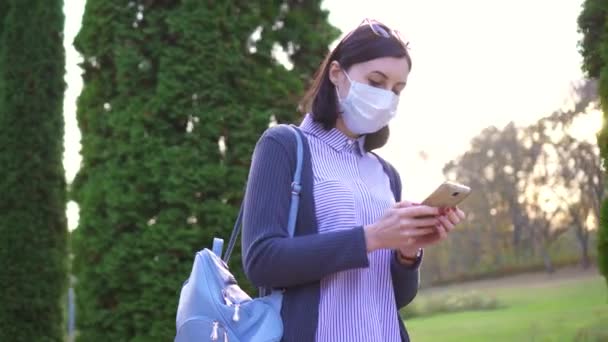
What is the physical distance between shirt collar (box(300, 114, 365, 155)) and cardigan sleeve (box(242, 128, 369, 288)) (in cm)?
15

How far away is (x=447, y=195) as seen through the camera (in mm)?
1654

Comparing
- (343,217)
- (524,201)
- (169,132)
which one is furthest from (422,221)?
(524,201)

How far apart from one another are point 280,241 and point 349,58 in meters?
0.48

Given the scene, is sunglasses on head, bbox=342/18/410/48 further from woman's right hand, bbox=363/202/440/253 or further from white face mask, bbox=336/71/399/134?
woman's right hand, bbox=363/202/440/253

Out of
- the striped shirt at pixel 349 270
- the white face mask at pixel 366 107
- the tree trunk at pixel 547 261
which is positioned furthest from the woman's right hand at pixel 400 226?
the tree trunk at pixel 547 261

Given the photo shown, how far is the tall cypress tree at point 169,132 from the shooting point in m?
6.10

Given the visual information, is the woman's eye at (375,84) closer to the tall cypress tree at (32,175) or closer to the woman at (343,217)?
the woman at (343,217)

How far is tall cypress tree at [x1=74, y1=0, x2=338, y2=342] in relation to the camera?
20.0ft

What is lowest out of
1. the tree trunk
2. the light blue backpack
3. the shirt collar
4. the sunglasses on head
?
the tree trunk

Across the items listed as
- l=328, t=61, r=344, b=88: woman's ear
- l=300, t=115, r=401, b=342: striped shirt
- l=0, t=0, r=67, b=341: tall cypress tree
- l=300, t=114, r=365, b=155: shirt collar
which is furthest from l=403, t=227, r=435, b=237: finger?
l=0, t=0, r=67, b=341: tall cypress tree

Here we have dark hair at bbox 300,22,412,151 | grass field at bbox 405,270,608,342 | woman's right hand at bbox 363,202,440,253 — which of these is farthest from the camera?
grass field at bbox 405,270,608,342

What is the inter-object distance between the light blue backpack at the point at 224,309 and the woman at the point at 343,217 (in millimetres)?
25

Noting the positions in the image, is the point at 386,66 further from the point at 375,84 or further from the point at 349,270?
the point at 349,270

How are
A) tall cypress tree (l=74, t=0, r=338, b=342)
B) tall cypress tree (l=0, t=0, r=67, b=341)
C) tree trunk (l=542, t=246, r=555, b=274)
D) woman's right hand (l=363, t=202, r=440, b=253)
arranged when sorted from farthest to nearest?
1. tree trunk (l=542, t=246, r=555, b=274)
2. tall cypress tree (l=0, t=0, r=67, b=341)
3. tall cypress tree (l=74, t=0, r=338, b=342)
4. woman's right hand (l=363, t=202, r=440, b=253)
